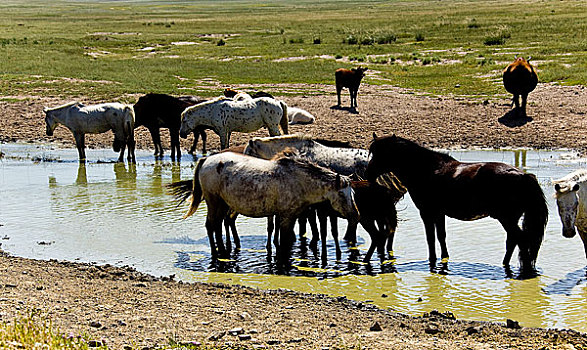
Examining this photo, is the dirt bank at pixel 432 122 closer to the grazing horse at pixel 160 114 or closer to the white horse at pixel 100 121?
the grazing horse at pixel 160 114

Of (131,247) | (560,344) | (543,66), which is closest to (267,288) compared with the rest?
(131,247)

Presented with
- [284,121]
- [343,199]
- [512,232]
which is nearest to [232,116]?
[284,121]

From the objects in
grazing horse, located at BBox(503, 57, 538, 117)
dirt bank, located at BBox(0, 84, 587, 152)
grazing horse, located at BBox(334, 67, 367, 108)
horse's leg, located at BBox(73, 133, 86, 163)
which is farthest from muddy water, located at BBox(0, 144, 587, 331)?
grazing horse, located at BBox(334, 67, 367, 108)

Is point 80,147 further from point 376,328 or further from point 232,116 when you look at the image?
point 376,328

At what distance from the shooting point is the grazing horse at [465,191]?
30.7 ft

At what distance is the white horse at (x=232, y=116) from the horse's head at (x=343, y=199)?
922 centimetres

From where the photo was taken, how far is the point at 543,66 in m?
33.3

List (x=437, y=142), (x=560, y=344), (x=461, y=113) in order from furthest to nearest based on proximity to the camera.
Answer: (x=461, y=113) < (x=437, y=142) < (x=560, y=344)

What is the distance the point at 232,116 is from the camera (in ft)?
62.4

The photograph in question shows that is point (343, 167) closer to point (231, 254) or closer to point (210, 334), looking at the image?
point (231, 254)

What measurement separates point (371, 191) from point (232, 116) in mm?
8787

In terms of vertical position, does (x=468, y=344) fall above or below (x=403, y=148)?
below

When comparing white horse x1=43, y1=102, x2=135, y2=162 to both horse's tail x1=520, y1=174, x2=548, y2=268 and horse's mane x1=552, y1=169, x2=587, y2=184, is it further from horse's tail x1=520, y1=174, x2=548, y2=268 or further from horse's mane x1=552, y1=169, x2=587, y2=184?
horse's mane x1=552, y1=169, x2=587, y2=184

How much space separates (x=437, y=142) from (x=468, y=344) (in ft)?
47.8
